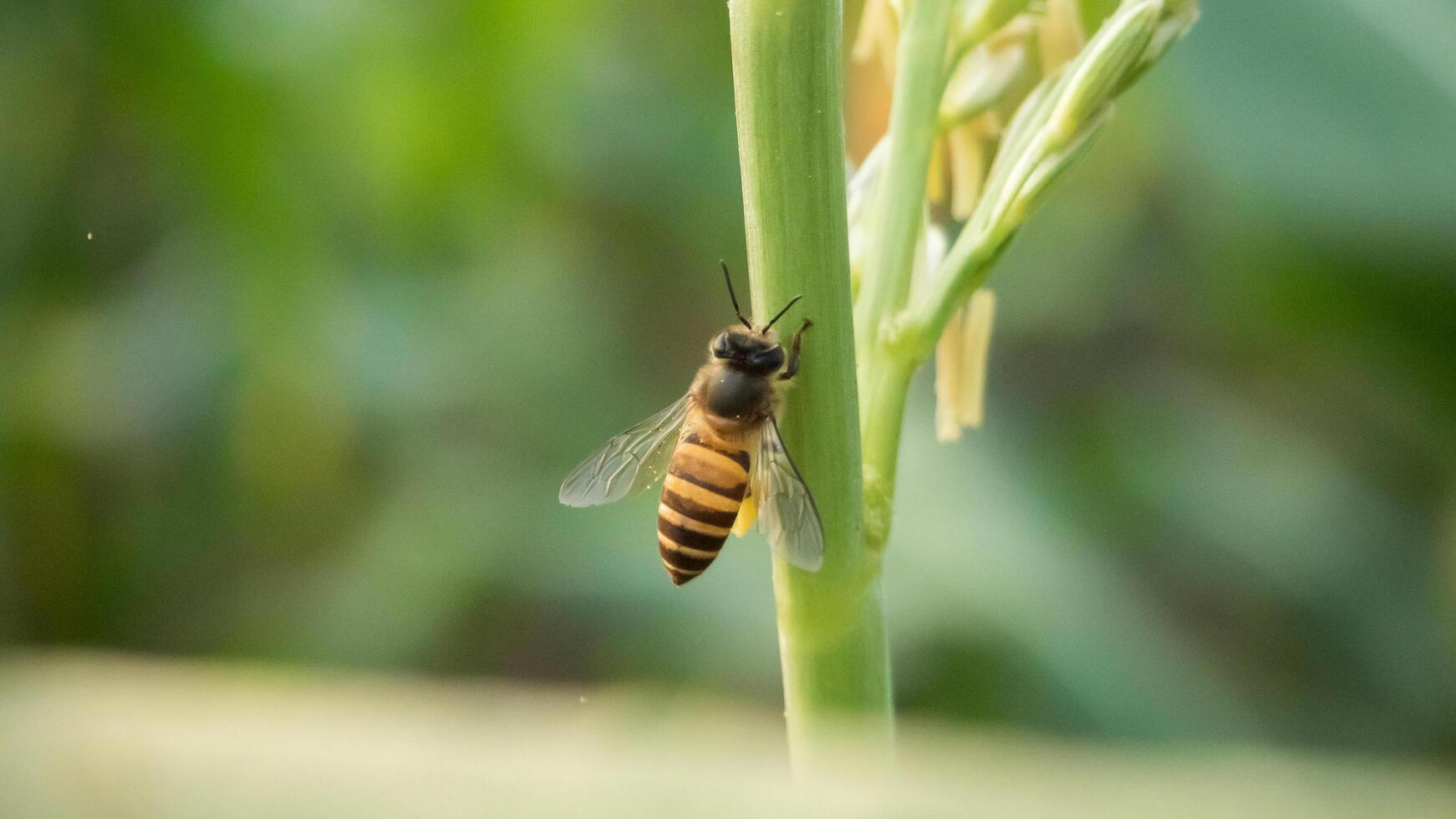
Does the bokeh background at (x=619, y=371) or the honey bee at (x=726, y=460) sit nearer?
the honey bee at (x=726, y=460)

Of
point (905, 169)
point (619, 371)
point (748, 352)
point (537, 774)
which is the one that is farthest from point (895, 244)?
point (619, 371)

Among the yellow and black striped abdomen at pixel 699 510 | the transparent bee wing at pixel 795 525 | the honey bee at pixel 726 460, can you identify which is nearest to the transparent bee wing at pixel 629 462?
the honey bee at pixel 726 460

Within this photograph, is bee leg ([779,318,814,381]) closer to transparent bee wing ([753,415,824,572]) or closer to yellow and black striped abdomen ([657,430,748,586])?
transparent bee wing ([753,415,824,572])

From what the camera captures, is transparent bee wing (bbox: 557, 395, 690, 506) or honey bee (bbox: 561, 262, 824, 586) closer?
honey bee (bbox: 561, 262, 824, 586)

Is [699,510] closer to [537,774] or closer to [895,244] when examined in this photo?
[895,244]

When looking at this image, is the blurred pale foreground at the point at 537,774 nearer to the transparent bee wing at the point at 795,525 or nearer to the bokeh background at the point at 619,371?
the transparent bee wing at the point at 795,525

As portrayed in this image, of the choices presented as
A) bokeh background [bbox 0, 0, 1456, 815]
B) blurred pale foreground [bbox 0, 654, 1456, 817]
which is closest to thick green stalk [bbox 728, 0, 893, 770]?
blurred pale foreground [bbox 0, 654, 1456, 817]

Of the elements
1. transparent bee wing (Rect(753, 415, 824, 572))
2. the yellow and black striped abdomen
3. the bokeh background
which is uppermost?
the bokeh background
